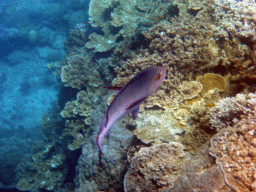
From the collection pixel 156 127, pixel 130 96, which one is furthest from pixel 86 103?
pixel 130 96

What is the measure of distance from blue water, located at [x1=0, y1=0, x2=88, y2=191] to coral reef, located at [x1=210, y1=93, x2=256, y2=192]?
57.7 ft

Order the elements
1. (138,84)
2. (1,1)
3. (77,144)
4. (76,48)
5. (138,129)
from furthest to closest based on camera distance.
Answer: (1,1) < (76,48) < (77,144) < (138,129) < (138,84)

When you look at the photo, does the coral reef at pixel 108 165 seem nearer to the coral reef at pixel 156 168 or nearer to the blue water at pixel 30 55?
the coral reef at pixel 156 168

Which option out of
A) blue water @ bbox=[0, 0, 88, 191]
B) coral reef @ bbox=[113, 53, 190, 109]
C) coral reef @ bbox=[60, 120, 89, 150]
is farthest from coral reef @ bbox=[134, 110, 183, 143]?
blue water @ bbox=[0, 0, 88, 191]

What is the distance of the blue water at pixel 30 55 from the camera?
1773cm

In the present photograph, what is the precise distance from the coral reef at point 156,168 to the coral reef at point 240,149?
2.12 ft

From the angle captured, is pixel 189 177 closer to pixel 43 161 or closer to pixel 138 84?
pixel 138 84

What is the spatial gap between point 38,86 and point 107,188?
719 inches

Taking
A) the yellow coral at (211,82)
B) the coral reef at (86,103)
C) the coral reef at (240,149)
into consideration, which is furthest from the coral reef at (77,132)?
the coral reef at (240,149)

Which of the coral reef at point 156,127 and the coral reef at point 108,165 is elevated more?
the coral reef at point 156,127

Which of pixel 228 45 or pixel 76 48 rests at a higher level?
pixel 228 45

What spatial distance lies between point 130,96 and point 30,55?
2301 cm

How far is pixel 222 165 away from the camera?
2.02 meters

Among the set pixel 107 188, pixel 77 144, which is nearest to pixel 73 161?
pixel 77 144
